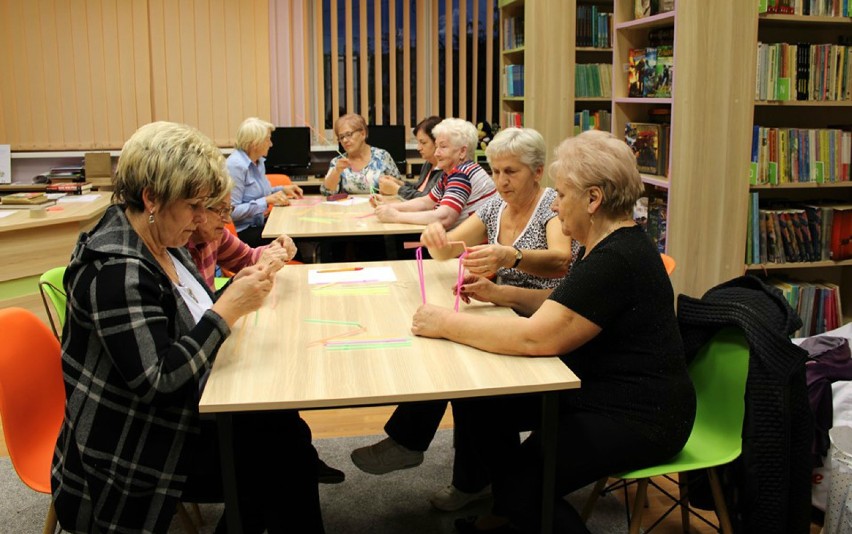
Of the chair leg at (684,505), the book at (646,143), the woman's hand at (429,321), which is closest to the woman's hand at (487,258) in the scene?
the woman's hand at (429,321)

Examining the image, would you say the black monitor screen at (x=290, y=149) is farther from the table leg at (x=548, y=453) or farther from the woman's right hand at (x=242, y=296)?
the table leg at (x=548, y=453)

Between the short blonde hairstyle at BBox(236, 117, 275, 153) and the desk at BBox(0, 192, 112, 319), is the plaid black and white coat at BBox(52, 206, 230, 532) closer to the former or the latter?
the desk at BBox(0, 192, 112, 319)

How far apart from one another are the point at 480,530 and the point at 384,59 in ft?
17.9

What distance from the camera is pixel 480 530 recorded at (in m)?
2.54

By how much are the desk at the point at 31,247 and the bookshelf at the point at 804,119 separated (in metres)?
3.54

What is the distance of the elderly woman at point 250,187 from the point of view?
16.0ft

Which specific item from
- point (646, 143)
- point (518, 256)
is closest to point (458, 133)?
point (646, 143)

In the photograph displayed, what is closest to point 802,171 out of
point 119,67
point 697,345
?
point 697,345

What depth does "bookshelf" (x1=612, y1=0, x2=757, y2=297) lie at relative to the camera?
3.55 meters

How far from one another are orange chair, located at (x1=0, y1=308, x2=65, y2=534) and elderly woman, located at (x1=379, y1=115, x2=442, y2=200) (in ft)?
8.78

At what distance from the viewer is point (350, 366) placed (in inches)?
73.2

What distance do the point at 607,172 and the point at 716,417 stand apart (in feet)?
2.45

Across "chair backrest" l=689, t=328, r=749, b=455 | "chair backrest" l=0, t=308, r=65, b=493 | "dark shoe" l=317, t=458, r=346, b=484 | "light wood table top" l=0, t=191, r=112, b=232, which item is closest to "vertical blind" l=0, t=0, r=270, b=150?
"light wood table top" l=0, t=191, r=112, b=232

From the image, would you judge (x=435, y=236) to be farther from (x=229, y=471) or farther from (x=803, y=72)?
(x=803, y=72)
